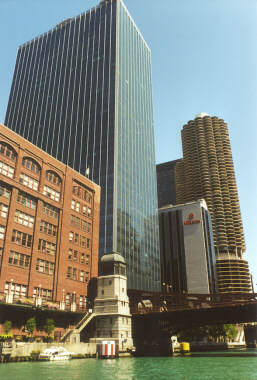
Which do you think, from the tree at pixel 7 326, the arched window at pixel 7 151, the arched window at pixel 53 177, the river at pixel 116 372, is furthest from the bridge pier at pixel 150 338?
the arched window at pixel 7 151

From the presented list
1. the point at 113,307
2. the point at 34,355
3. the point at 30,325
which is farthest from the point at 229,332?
the point at 34,355

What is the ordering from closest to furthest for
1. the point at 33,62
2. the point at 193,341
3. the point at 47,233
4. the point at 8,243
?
the point at 8,243, the point at 47,233, the point at 193,341, the point at 33,62

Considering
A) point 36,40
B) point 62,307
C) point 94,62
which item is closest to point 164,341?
point 62,307

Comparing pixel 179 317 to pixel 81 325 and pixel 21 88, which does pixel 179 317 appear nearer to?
pixel 81 325

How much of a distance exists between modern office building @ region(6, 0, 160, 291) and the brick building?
2068 cm

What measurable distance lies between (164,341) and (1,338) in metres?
49.9

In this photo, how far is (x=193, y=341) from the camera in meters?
157

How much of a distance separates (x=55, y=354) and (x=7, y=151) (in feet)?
128

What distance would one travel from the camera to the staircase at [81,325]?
69213mm

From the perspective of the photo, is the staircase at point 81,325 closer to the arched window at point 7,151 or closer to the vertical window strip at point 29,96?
the arched window at point 7,151

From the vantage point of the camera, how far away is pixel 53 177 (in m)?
84.1

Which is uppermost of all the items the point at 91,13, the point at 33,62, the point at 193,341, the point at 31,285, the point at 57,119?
the point at 91,13

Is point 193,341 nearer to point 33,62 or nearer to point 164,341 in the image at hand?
point 164,341

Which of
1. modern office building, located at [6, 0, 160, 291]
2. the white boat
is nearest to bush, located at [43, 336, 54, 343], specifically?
the white boat
